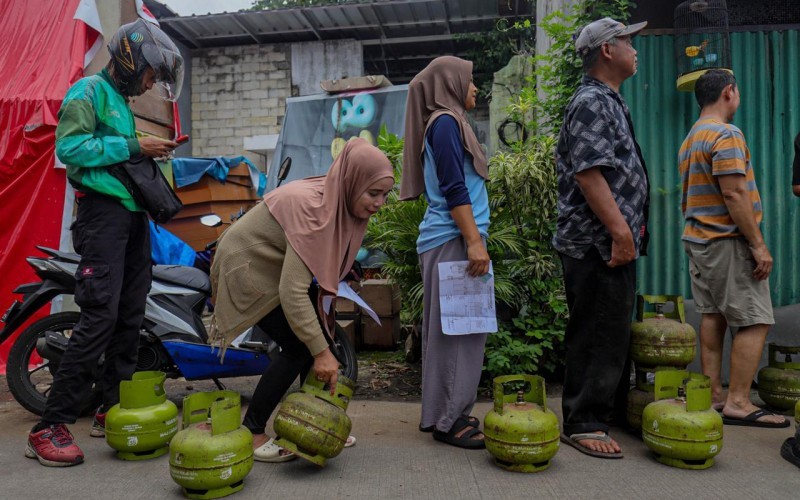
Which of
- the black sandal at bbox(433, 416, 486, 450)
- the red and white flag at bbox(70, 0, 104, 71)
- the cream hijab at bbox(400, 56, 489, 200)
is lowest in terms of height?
the black sandal at bbox(433, 416, 486, 450)

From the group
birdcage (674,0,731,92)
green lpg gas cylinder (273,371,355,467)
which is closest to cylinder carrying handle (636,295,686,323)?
green lpg gas cylinder (273,371,355,467)

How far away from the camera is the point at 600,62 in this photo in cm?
311

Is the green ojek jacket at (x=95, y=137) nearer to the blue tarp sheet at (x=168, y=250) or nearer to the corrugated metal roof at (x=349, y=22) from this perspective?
the blue tarp sheet at (x=168, y=250)

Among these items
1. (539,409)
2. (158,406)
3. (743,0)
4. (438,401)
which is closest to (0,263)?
(158,406)

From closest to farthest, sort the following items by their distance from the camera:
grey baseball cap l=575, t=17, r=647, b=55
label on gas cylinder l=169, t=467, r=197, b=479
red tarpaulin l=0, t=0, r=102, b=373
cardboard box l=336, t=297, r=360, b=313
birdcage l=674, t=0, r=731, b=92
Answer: label on gas cylinder l=169, t=467, r=197, b=479 < grey baseball cap l=575, t=17, r=647, b=55 < birdcage l=674, t=0, r=731, b=92 < red tarpaulin l=0, t=0, r=102, b=373 < cardboard box l=336, t=297, r=360, b=313

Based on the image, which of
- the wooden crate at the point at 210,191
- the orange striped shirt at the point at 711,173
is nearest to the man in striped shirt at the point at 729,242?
the orange striped shirt at the point at 711,173

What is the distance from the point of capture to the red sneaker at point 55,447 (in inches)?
113

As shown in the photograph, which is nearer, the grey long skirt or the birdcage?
the grey long skirt

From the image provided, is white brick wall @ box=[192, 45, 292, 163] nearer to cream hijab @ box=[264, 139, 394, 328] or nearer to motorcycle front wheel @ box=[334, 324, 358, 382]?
motorcycle front wheel @ box=[334, 324, 358, 382]

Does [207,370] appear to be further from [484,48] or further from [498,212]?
[484,48]

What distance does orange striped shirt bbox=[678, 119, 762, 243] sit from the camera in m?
3.35

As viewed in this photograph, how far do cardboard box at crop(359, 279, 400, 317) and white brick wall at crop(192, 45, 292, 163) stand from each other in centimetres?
780

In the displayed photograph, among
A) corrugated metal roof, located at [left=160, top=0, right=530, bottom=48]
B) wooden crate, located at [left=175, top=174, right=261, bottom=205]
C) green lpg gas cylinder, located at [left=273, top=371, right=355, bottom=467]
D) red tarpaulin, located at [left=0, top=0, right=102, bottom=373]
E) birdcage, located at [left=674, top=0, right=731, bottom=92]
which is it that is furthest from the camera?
corrugated metal roof, located at [left=160, top=0, right=530, bottom=48]

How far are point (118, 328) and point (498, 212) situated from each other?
102 inches
